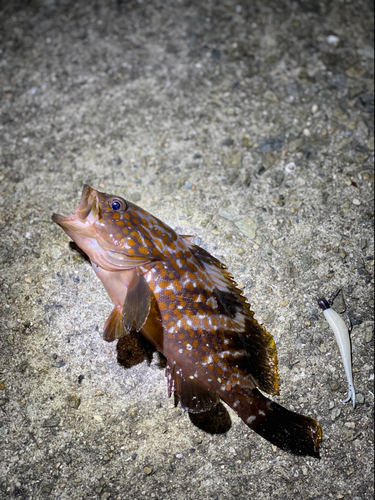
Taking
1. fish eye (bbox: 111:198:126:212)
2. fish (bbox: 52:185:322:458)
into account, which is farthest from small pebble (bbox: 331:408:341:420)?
fish eye (bbox: 111:198:126:212)

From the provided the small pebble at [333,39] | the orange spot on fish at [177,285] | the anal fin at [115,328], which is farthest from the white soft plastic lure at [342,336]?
the small pebble at [333,39]

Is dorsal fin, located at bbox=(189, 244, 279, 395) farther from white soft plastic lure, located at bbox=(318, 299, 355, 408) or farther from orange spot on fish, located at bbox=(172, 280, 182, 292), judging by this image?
Result: white soft plastic lure, located at bbox=(318, 299, 355, 408)

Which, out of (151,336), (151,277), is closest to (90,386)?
(151,336)

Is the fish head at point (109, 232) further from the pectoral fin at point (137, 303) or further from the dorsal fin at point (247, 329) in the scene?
the dorsal fin at point (247, 329)

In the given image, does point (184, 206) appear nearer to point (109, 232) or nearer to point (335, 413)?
point (109, 232)

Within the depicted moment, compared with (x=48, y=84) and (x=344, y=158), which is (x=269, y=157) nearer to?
(x=344, y=158)

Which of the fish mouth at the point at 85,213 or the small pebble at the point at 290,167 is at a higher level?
the fish mouth at the point at 85,213

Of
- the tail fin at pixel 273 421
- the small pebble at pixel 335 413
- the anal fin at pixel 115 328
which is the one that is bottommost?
the small pebble at pixel 335 413
